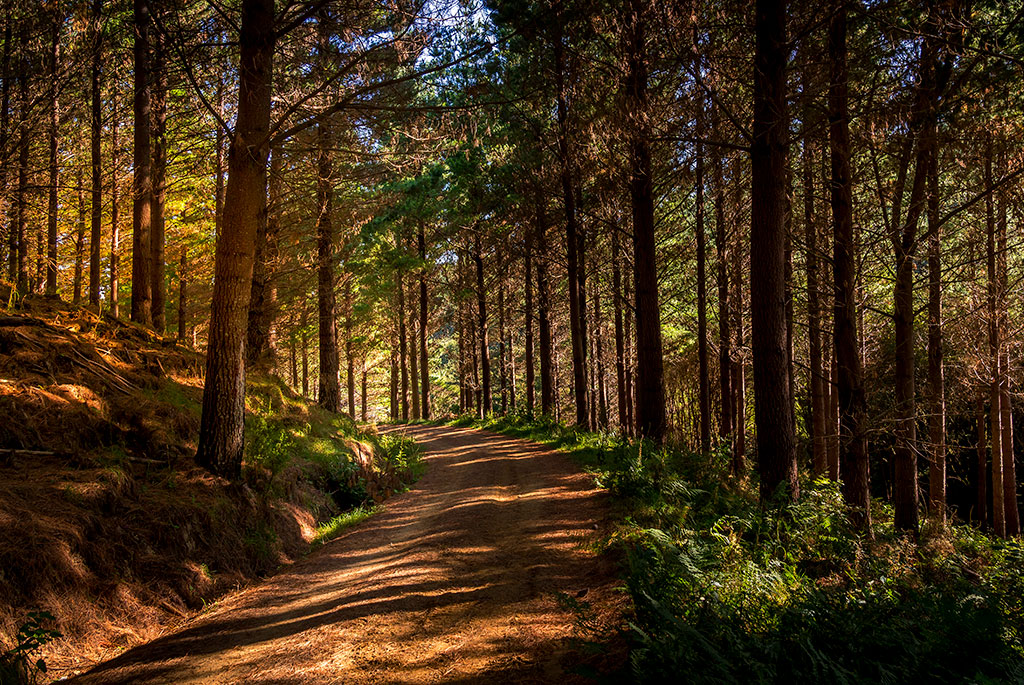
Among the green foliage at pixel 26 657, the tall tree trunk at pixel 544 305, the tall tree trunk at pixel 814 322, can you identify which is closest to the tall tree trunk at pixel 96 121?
the green foliage at pixel 26 657

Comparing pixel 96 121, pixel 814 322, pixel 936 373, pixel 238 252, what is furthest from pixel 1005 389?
pixel 96 121

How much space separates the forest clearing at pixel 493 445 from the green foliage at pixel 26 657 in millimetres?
43

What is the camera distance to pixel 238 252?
25.4 ft

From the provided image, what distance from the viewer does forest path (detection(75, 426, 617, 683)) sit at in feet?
13.3

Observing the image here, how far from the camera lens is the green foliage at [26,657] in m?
3.74

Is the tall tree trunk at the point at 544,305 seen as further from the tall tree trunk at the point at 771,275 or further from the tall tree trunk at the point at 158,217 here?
the tall tree trunk at the point at 771,275

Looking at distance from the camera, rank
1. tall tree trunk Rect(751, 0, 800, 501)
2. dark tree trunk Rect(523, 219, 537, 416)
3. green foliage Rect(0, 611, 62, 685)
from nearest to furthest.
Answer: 1. green foliage Rect(0, 611, 62, 685)
2. tall tree trunk Rect(751, 0, 800, 501)
3. dark tree trunk Rect(523, 219, 537, 416)

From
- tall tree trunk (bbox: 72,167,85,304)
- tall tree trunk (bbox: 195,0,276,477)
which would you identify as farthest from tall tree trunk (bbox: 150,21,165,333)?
tall tree trunk (bbox: 195,0,276,477)

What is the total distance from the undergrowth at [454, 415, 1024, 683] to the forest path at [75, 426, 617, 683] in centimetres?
66

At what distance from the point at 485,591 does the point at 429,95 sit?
498 inches

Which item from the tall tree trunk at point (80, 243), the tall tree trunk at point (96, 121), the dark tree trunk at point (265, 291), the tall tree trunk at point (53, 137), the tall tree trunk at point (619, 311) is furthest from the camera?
the tall tree trunk at point (619, 311)

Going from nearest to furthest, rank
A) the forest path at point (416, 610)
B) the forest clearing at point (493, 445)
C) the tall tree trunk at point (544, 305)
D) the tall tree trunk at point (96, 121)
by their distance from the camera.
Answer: the forest path at point (416, 610) < the forest clearing at point (493, 445) < the tall tree trunk at point (96, 121) < the tall tree trunk at point (544, 305)

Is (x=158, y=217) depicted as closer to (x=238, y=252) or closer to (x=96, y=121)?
(x=96, y=121)

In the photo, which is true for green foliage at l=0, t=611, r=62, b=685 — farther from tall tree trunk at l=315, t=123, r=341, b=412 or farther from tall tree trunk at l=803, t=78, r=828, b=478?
tall tree trunk at l=803, t=78, r=828, b=478
